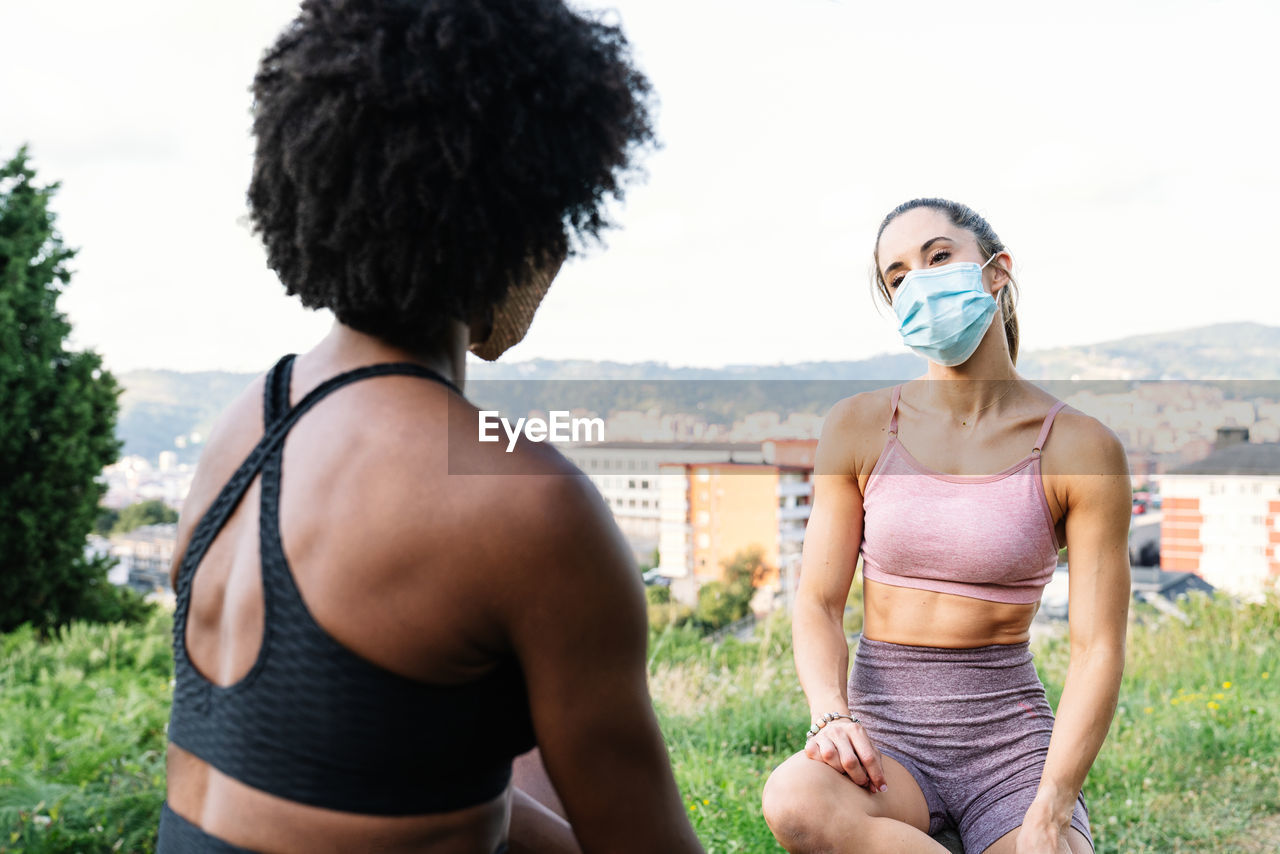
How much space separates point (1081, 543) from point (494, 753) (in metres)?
1.24

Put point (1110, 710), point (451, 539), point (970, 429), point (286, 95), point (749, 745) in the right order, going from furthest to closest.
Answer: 1. point (749, 745)
2. point (970, 429)
3. point (1110, 710)
4. point (286, 95)
5. point (451, 539)

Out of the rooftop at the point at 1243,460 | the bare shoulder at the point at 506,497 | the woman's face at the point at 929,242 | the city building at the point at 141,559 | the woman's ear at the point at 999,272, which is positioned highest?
the woman's face at the point at 929,242

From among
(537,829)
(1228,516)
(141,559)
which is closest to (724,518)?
(1228,516)

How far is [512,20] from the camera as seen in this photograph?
1.10m

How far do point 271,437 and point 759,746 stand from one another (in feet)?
9.81

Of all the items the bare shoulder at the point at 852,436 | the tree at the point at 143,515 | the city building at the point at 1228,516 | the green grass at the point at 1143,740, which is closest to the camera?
the bare shoulder at the point at 852,436

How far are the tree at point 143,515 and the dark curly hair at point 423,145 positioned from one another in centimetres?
1217

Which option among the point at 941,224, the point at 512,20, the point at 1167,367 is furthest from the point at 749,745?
the point at 1167,367

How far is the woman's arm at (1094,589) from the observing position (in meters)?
1.80

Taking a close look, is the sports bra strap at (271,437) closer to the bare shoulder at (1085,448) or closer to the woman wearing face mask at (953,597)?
the woman wearing face mask at (953,597)

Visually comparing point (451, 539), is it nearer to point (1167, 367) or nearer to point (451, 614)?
point (451, 614)

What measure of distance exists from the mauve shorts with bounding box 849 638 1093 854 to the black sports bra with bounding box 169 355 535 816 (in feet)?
3.43

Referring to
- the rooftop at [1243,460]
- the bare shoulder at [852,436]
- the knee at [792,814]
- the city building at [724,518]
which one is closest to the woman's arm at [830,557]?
the bare shoulder at [852,436]

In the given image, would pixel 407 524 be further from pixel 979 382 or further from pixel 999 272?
pixel 999 272
